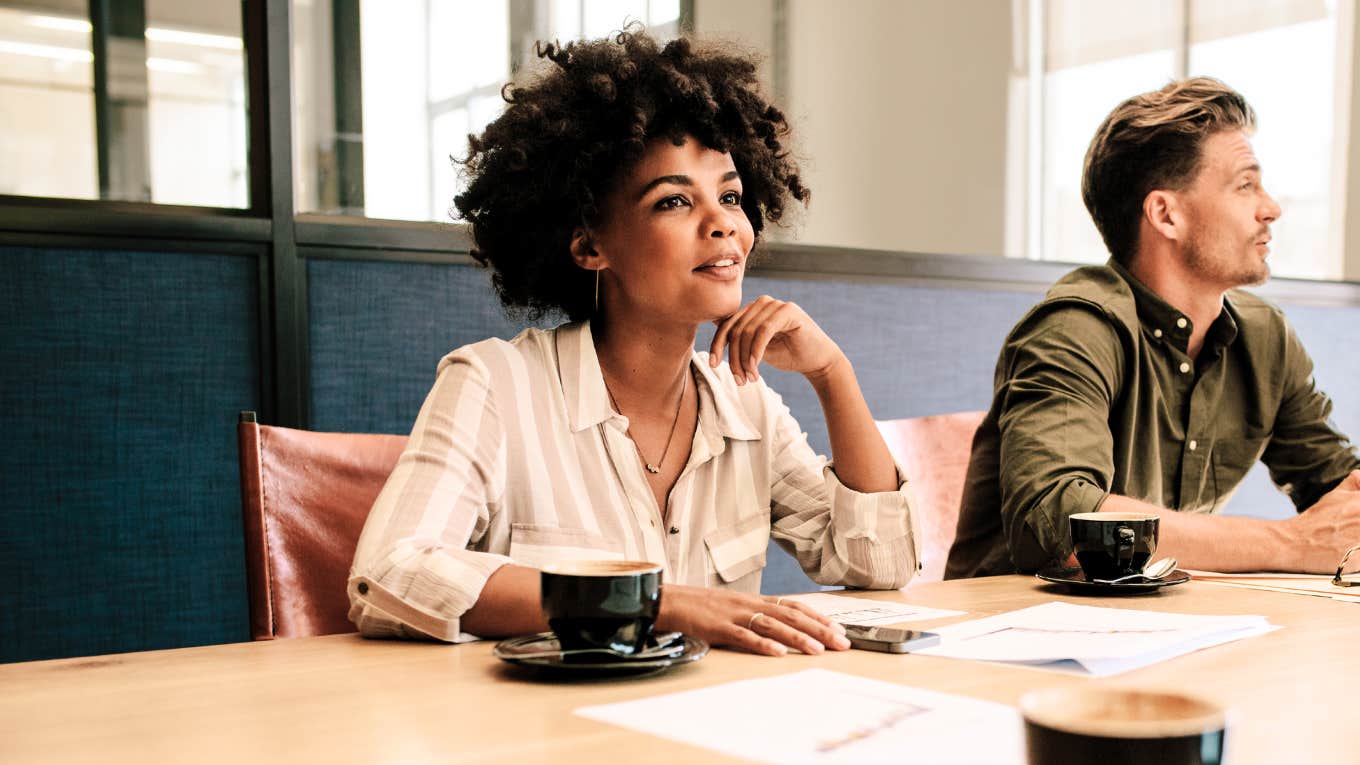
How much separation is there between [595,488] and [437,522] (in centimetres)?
27

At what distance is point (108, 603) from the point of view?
1.90 m

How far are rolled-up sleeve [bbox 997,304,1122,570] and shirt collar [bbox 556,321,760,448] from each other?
1.24 feet

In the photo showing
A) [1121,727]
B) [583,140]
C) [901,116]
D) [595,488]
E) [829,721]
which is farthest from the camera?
[901,116]

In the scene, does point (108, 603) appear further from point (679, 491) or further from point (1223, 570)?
point (1223, 570)

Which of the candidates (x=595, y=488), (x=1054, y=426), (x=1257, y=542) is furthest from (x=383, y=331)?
(x=1257, y=542)

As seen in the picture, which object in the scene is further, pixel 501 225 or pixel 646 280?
pixel 501 225

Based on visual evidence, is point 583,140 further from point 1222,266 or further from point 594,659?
point 1222,266

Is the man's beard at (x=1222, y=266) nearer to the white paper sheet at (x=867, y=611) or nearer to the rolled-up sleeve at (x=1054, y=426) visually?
the rolled-up sleeve at (x=1054, y=426)

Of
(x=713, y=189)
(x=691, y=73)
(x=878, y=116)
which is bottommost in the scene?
(x=713, y=189)

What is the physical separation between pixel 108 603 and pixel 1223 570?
166cm

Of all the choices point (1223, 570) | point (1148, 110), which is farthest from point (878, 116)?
point (1223, 570)

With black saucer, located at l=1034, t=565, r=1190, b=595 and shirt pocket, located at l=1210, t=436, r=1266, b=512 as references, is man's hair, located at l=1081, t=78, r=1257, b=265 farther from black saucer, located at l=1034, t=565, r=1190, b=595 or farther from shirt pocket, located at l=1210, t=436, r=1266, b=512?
black saucer, located at l=1034, t=565, r=1190, b=595

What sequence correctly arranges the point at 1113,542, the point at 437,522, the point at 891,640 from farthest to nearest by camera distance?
the point at 1113,542, the point at 437,522, the point at 891,640

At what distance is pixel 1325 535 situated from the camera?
1.50m
